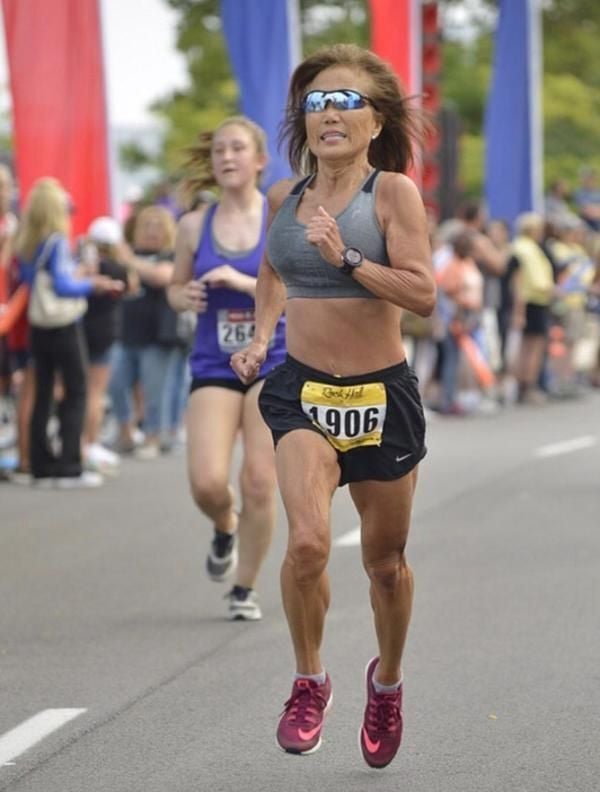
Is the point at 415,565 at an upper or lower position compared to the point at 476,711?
lower

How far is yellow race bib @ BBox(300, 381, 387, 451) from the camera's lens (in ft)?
19.9

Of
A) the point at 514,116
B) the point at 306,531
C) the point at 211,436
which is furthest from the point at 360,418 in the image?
the point at 514,116

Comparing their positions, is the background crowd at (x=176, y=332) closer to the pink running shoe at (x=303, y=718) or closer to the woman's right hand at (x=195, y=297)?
the woman's right hand at (x=195, y=297)

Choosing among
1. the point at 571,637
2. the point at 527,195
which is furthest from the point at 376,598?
the point at 527,195

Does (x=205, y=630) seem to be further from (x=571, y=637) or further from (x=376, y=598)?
(x=376, y=598)

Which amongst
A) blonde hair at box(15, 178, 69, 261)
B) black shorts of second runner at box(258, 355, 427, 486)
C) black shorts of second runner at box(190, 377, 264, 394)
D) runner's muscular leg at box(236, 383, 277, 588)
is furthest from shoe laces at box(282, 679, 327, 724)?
blonde hair at box(15, 178, 69, 261)

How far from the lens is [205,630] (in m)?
8.61

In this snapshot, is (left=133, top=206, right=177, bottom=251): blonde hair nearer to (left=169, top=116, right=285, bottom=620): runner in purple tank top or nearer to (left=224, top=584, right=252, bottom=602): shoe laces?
(left=169, top=116, right=285, bottom=620): runner in purple tank top

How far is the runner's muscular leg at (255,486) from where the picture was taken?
8648 mm

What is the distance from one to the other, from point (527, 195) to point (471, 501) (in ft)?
49.1

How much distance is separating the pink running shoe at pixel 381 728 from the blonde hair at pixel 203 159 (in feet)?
11.5

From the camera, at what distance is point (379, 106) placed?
621 cm

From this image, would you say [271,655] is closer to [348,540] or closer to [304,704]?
[304,704]

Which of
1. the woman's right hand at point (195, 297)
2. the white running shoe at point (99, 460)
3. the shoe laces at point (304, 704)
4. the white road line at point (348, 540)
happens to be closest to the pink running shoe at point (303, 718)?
the shoe laces at point (304, 704)
